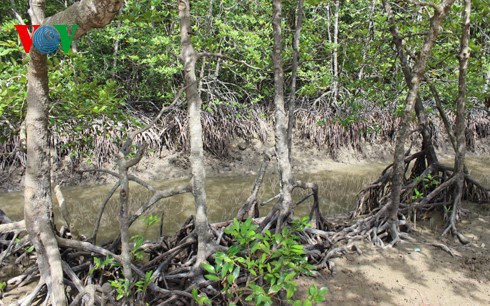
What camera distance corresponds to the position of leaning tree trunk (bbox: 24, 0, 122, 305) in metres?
1.96

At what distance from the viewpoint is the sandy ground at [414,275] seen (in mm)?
3096

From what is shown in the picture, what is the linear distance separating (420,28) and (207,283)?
4.30 m

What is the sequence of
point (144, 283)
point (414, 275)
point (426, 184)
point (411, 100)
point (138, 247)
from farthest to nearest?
point (426, 184)
point (411, 100)
point (414, 275)
point (138, 247)
point (144, 283)

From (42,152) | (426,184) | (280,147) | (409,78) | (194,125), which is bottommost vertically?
(426,184)

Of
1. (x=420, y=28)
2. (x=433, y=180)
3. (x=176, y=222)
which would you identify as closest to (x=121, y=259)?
(x=176, y=222)

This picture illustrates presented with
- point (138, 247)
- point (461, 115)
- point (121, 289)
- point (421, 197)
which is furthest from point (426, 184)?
point (121, 289)

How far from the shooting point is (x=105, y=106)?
288 centimetres

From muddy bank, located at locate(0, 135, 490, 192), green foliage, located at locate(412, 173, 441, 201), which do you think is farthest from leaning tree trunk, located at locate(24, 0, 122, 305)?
muddy bank, located at locate(0, 135, 490, 192)

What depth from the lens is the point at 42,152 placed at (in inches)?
91.4

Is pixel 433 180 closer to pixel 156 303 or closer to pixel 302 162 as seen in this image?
pixel 156 303

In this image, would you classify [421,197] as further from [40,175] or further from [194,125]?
[40,175]

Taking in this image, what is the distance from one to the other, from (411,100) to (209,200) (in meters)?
4.12

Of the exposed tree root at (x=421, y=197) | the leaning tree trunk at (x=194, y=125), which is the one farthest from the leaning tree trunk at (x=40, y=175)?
the exposed tree root at (x=421, y=197)

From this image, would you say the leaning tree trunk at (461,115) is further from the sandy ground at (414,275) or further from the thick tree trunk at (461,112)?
the sandy ground at (414,275)
